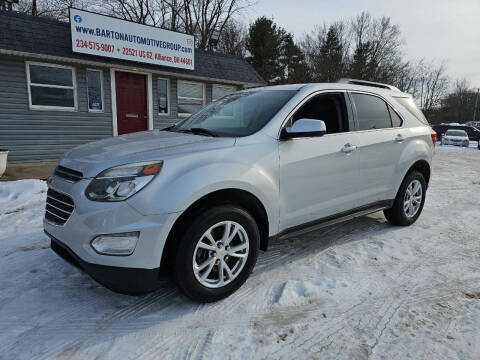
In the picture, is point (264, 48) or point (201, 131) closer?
point (201, 131)

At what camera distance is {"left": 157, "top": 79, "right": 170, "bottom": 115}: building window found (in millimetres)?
10656

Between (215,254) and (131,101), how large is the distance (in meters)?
8.77

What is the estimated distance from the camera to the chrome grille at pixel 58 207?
91.3 inches

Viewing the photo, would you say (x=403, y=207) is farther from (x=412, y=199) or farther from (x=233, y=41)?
(x=233, y=41)

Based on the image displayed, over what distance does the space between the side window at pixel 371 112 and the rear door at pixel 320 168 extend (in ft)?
0.65

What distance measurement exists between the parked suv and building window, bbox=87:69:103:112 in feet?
22.7

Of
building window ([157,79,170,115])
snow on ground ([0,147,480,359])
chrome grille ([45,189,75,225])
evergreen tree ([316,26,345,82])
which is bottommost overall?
snow on ground ([0,147,480,359])

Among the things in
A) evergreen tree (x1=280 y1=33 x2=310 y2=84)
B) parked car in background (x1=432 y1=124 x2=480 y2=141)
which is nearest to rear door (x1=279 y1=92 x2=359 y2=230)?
evergreen tree (x1=280 y1=33 x2=310 y2=84)

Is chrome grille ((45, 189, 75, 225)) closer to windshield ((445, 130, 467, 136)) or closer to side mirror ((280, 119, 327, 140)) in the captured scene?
side mirror ((280, 119, 327, 140))

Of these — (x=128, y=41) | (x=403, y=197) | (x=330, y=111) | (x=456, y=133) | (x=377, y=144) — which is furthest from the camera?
(x=456, y=133)

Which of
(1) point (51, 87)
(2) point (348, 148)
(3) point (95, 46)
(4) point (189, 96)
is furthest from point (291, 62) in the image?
(2) point (348, 148)

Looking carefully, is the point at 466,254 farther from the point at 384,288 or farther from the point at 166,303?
the point at 166,303

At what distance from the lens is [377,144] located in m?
3.67

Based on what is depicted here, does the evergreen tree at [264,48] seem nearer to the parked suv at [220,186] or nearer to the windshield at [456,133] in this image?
the windshield at [456,133]
